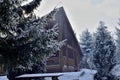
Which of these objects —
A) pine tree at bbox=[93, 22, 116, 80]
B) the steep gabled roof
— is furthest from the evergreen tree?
pine tree at bbox=[93, 22, 116, 80]

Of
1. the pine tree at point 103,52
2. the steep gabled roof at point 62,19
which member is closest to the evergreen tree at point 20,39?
the steep gabled roof at point 62,19

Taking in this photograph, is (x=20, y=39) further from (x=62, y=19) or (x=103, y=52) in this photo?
(x=103, y=52)

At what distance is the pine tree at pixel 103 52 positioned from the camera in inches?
1248

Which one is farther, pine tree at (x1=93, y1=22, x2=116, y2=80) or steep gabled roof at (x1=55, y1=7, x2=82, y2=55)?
pine tree at (x1=93, y1=22, x2=116, y2=80)

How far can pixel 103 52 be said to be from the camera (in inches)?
1261

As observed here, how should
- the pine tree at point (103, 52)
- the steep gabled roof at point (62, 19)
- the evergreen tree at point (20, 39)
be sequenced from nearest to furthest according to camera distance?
the evergreen tree at point (20, 39) < the steep gabled roof at point (62, 19) < the pine tree at point (103, 52)

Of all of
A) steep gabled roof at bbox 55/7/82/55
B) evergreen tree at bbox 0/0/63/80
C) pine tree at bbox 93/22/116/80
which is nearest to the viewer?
evergreen tree at bbox 0/0/63/80

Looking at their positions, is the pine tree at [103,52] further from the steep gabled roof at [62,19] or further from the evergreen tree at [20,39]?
the evergreen tree at [20,39]

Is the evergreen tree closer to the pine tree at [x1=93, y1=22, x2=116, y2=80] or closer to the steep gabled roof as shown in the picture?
the steep gabled roof

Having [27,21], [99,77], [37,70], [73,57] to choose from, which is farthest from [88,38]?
[27,21]

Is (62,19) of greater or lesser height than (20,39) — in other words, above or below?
above

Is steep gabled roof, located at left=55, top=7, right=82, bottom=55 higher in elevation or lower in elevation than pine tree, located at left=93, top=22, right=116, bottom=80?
higher

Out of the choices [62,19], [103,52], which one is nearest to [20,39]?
[62,19]

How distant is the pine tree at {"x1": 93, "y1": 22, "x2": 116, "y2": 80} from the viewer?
31703 mm
